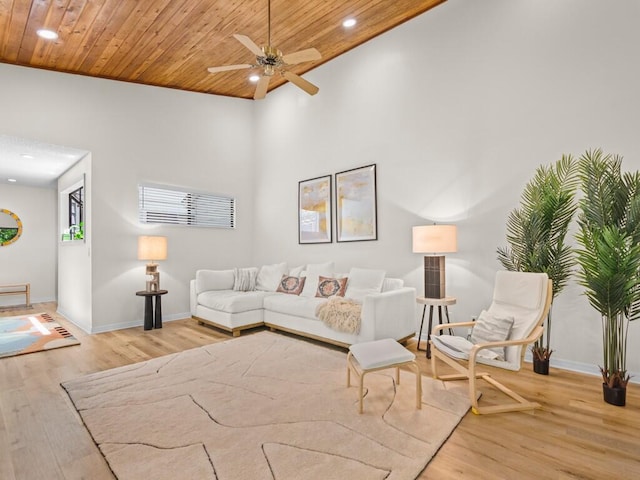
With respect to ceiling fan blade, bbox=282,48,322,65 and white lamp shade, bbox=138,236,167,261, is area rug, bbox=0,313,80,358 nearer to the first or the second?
white lamp shade, bbox=138,236,167,261

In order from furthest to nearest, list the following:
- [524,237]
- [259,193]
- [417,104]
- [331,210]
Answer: [259,193] < [331,210] < [417,104] < [524,237]

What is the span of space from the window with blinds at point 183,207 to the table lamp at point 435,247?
3926 mm

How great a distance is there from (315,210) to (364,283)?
1697 mm

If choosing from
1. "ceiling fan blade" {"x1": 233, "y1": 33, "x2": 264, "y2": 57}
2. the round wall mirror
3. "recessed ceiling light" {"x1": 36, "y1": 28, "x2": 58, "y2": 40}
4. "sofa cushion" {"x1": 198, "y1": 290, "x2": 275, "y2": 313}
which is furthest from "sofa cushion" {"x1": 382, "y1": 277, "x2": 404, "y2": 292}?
the round wall mirror

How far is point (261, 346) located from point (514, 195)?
3270mm

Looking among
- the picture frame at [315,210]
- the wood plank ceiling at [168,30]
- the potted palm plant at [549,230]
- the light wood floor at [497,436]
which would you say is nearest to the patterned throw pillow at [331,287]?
the picture frame at [315,210]

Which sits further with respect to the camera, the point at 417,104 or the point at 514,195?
the point at 417,104

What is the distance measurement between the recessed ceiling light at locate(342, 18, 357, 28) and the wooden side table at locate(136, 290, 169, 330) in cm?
443

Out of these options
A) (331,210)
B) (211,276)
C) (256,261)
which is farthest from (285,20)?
(256,261)

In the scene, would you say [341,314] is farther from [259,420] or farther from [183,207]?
[183,207]

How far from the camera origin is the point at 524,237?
3.32m

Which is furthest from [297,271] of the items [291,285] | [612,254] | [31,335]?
[612,254]

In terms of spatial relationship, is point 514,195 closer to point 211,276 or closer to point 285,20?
point 285,20

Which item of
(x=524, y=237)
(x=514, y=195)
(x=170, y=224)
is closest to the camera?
(x=524, y=237)
